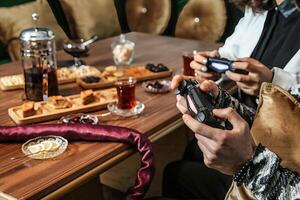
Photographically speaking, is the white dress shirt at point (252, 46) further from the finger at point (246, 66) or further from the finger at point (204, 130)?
the finger at point (204, 130)

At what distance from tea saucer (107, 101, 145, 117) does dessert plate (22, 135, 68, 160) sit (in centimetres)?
26

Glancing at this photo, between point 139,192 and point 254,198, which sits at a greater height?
point 254,198

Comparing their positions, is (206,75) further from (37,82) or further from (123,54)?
(37,82)

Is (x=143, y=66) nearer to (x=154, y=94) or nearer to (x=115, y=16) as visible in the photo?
(x=154, y=94)

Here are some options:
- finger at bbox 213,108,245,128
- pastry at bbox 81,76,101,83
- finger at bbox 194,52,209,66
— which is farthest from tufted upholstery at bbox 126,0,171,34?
finger at bbox 213,108,245,128

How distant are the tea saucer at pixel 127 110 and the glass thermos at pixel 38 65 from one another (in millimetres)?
262

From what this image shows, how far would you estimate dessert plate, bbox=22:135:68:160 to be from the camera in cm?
122

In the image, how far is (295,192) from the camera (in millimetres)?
952

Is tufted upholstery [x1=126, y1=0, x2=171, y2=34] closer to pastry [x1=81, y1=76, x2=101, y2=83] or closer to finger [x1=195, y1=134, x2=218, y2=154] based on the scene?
pastry [x1=81, y1=76, x2=101, y2=83]

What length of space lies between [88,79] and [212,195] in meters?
0.66

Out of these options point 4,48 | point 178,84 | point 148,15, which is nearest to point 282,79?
point 178,84

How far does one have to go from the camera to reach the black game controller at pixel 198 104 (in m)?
0.96

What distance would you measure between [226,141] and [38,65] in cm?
92

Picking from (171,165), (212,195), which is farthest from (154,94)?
(212,195)
